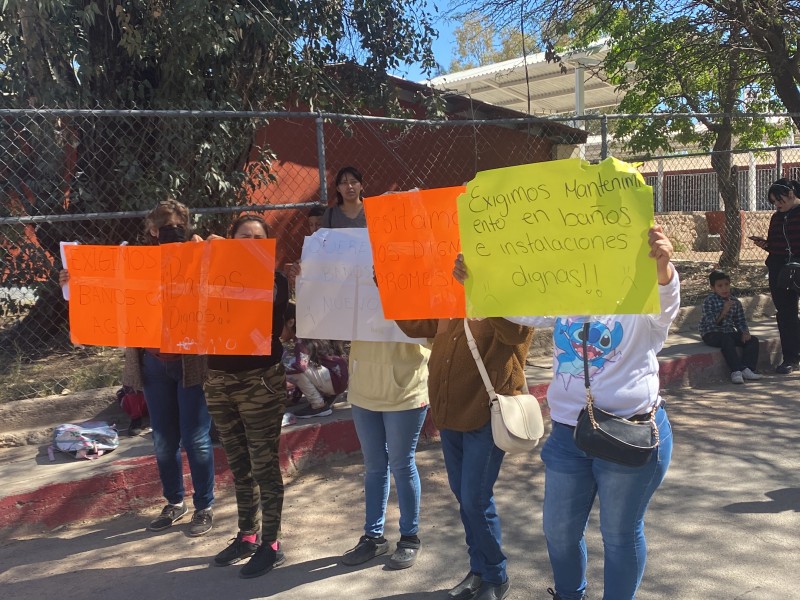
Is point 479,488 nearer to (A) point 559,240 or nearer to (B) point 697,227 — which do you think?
(A) point 559,240

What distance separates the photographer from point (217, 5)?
7.05 metres

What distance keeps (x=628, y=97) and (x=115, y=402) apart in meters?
10.5

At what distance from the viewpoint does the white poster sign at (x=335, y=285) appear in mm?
3979

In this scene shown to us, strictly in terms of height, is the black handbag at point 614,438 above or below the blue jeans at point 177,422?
above

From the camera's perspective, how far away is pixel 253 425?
12.6 feet

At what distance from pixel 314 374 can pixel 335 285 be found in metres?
2.00

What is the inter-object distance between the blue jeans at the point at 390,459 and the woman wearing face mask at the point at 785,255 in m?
5.36

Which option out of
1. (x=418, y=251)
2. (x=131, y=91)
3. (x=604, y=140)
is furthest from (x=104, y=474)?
(x=604, y=140)

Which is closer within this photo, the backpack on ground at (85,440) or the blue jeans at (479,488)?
the blue jeans at (479,488)

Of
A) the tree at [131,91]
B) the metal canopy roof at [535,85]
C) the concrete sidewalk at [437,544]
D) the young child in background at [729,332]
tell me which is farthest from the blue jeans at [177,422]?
the metal canopy roof at [535,85]

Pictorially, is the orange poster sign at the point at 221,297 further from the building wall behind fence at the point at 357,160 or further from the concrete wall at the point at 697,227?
the concrete wall at the point at 697,227

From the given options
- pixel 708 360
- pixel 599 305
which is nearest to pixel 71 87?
pixel 599 305

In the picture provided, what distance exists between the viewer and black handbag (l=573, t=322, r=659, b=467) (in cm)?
256

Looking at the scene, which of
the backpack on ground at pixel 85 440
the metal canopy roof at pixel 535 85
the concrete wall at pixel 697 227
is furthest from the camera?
the metal canopy roof at pixel 535 85
